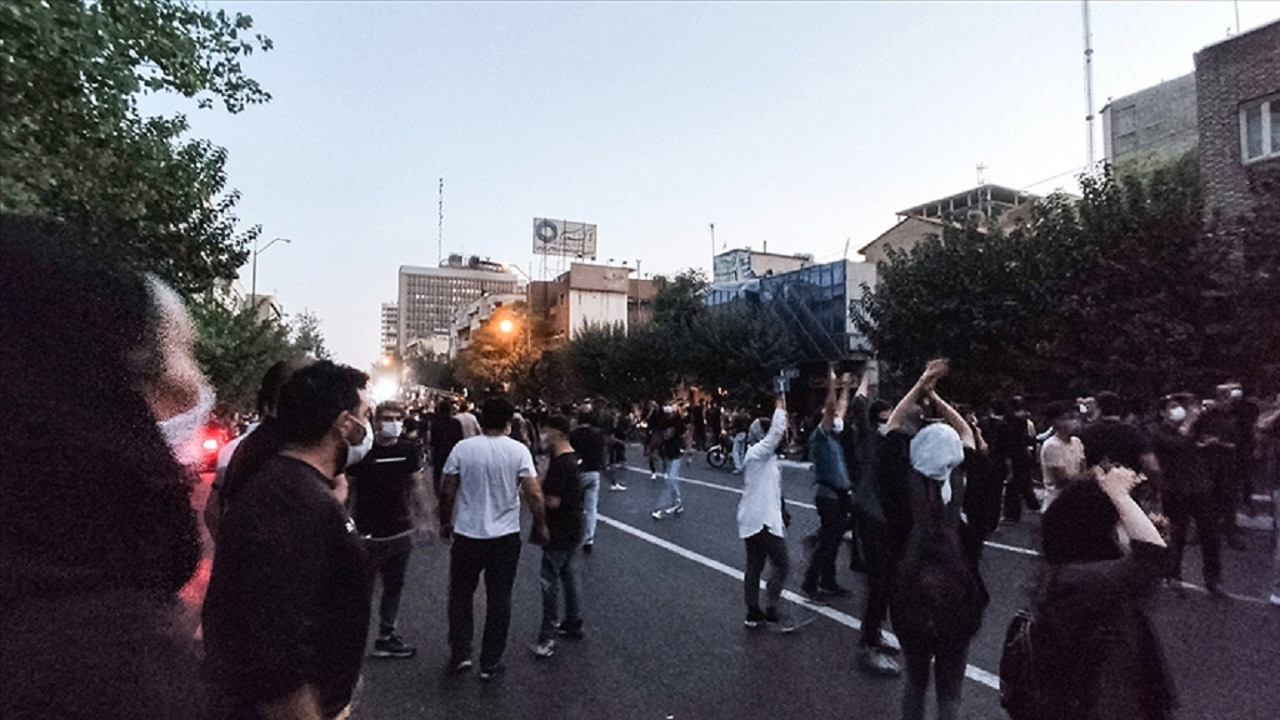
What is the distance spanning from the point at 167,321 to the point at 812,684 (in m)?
5.31

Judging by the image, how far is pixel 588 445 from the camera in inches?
384

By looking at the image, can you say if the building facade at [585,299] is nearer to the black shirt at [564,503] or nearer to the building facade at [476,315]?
the building facade at [476,315]

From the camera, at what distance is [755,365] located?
35250 mm

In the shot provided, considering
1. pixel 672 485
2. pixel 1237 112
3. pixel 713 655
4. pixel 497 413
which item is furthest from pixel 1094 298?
pixel 497 413

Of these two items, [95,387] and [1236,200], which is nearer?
[95,387]

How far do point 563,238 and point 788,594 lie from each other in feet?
265

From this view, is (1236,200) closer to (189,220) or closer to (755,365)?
(755,365)

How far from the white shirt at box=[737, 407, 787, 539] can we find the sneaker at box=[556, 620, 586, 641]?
4.97ft

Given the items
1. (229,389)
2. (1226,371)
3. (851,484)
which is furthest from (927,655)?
(229,389)

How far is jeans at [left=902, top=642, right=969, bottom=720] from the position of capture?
4145mm

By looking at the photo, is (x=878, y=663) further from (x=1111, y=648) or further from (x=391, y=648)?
(x=391, y=648)

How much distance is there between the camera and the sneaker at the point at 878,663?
6.02m

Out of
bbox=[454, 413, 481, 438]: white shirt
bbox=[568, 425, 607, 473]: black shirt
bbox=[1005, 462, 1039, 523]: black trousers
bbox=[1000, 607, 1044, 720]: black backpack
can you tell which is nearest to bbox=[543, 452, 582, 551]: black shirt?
bbox=[568, 425, 607, 473]: black shirt

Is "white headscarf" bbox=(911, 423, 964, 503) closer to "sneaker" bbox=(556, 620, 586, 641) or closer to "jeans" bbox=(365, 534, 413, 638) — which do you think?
"sneaker" bbox=(556, 620, 586, 641)
